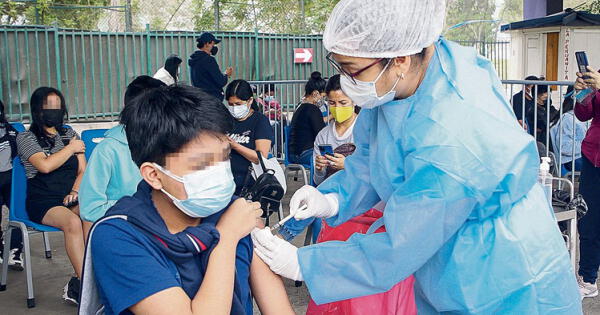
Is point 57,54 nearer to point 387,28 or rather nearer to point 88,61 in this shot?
point 88,61

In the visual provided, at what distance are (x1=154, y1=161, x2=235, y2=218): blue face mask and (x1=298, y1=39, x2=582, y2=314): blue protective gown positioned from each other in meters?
0.26

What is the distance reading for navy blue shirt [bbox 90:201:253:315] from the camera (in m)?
1.69

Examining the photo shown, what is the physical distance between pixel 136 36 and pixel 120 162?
8.24 metres

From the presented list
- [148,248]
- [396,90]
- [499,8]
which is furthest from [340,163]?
[499,8]

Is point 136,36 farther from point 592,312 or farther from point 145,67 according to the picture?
point 592,312

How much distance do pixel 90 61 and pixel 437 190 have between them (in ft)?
33.0

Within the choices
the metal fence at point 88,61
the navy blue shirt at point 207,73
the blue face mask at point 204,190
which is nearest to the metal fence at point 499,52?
the metal fence at point 88,61

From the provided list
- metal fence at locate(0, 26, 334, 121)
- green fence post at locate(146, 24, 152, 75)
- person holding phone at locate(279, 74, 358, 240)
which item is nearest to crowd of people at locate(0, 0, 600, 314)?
person holding phone at locate(279, 74, 358, 240)

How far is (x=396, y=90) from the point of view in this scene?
1944 mm

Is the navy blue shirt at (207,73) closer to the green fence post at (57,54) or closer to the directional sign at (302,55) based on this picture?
the green fence post at (57,54)

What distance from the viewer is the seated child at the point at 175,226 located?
67.1 inches

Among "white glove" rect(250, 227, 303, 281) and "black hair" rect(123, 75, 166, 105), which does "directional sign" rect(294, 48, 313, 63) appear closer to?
"black hair" rect(123, 75, 166, 105)

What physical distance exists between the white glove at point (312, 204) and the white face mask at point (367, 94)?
345 millimetres

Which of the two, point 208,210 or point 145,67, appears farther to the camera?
point 145,67
